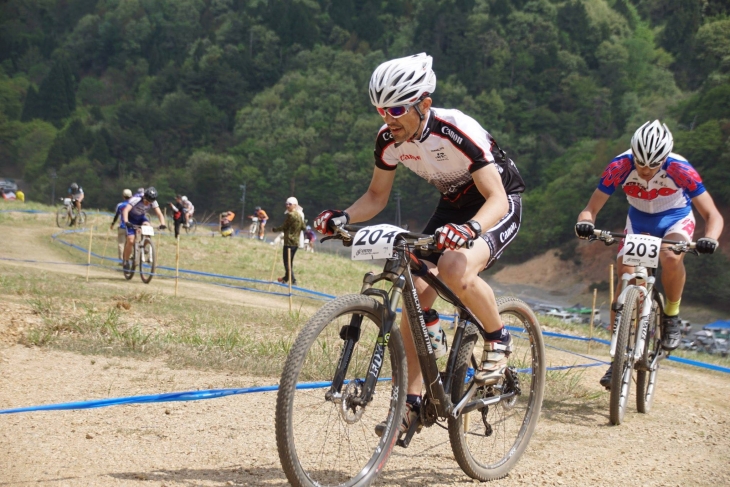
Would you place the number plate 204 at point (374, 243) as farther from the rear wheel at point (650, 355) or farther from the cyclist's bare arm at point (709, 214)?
the cyclist's bare arm at point (709, 214)

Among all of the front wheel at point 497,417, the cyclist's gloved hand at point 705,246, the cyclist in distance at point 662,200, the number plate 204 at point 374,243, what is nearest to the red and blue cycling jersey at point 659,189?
the cyclist in distance at point 662,200

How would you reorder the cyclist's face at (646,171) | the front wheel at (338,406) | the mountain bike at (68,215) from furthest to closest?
1. the mountain bike at (68,215)
2. the cyclist's face at (646,171)
3. the front wheel at (338,406)

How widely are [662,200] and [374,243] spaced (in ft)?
12.8

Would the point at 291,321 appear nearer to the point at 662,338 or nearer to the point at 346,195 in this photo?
the point at 662,338

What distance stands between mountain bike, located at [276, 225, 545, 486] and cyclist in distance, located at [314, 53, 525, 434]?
0.09 metres

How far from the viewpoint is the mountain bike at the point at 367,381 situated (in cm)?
376

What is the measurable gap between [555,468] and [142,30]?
180758 mm

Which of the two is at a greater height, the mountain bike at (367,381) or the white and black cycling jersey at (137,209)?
the white and black cycling jersey at (137,209)

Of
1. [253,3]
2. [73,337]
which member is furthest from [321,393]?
[253,3]

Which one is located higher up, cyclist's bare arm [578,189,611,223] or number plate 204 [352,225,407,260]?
cyclist's bare arm [578,189,611,223]

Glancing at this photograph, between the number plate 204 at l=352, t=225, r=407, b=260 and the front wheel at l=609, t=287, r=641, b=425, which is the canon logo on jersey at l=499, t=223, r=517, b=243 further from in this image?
the front wheel at l=609, t=287, r=641, b=425

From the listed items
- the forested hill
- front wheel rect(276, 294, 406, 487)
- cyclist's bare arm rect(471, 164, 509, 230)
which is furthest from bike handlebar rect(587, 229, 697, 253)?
the forested hill

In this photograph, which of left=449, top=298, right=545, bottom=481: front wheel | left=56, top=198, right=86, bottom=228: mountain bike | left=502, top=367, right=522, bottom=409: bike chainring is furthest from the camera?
left=56, top=198, right=86, bottom=228: mountain bike

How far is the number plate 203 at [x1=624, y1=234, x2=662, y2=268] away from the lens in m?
6.66
